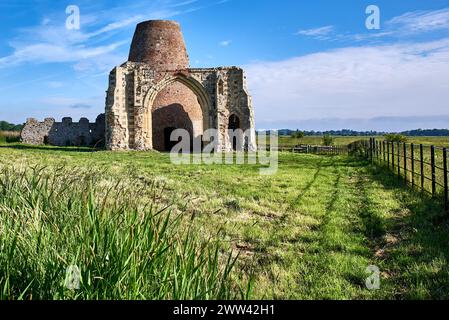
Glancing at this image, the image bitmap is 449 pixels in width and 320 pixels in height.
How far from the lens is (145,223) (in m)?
4.08

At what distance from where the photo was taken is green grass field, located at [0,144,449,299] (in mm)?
3439

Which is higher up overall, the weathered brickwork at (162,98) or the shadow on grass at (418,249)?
the weathered brickwork at (162,98)

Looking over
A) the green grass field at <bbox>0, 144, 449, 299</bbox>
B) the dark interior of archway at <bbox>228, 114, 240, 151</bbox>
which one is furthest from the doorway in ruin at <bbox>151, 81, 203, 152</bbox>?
the green grass field at <bbox>0, 144, 449, 299</bbox>

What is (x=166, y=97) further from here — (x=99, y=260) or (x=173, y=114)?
(x=99, y=260)

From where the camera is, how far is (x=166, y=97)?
3375cm

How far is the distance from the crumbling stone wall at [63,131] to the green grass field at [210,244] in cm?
3227

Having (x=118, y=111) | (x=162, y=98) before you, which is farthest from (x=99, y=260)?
(x=162, y=98)

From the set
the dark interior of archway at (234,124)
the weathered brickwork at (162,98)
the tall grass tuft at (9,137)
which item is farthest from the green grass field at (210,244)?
the tall grass tuft at (9,137)

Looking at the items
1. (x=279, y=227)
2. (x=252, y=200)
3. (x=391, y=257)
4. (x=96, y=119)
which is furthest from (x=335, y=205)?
(x=96, y=119)

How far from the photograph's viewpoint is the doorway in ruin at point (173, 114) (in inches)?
1323

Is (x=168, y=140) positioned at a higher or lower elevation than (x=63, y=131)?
lower

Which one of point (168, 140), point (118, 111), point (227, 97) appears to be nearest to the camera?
point (118, 111)

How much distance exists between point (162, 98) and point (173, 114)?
1.56 m

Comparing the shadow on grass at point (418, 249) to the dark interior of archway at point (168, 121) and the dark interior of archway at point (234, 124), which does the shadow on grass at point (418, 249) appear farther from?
the dark interior of archway at point (168, 121)
